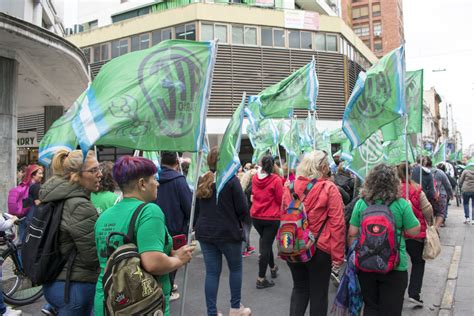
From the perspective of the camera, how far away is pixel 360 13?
2670 inches

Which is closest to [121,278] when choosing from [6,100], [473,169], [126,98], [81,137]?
[81,137]

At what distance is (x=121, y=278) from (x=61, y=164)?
135 cm

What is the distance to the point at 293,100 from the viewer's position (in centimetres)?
809

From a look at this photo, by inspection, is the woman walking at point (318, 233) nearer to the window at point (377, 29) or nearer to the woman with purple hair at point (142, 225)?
the woman with purple hair at point (142, 225)

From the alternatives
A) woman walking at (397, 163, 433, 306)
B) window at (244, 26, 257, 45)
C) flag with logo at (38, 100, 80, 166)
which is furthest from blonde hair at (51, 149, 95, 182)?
window at (244, 26, 257, 45)

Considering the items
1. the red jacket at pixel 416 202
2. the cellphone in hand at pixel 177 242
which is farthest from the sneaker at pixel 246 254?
the cellphone in hand at pixel 177 242

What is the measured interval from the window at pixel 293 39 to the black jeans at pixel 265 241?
86.1 feet

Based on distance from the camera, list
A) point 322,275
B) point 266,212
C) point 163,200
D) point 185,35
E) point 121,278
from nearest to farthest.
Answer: point 121,278
point 322,275
point 163,200
point 266,212
point 185,35

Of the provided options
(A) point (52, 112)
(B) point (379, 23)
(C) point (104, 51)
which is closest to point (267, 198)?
(A) point (52, 112)

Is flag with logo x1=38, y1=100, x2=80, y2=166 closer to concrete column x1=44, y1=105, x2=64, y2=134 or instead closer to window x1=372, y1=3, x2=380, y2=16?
concrete column x1=44, y1=105, x2=64, y2=134

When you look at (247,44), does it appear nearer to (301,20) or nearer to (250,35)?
(250,35)

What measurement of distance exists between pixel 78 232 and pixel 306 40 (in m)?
30.3

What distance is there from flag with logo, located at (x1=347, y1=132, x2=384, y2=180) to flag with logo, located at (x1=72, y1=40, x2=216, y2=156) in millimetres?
3952

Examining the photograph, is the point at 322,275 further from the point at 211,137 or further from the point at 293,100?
the point at 211,137
